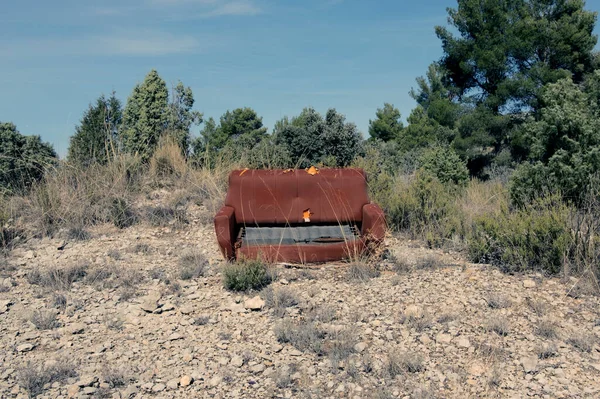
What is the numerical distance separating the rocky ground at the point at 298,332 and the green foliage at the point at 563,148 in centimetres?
208

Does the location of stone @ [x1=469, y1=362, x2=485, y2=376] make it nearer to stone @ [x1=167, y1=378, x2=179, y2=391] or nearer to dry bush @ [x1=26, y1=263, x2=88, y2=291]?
stone @ [x1=167, y1=378, x2=179, y2=391]

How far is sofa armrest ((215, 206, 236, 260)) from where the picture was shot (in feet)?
20.1

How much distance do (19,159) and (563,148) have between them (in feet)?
27.1

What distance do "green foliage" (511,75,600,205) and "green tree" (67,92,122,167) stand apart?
21.9 feet

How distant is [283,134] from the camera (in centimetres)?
1084

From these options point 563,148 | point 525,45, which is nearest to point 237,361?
point 563,148

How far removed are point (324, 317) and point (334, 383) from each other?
0.98 m

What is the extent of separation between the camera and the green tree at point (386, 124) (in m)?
32.5

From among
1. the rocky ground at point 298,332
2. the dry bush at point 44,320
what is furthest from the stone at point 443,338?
the dry bush at point 44,320

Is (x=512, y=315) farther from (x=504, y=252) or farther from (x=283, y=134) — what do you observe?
(x=283, y=134)

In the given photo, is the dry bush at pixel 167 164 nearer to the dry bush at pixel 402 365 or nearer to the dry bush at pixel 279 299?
the dry bush at pixel 279 299

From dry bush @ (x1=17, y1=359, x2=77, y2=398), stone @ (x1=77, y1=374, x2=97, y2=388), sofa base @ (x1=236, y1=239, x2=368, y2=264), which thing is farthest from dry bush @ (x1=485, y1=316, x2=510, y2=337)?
dry bush @ (x1=17, y1=359, x2=77, y2=398)

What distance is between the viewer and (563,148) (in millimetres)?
7781

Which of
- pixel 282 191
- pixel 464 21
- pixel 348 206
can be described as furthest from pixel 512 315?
pixel 464 21
